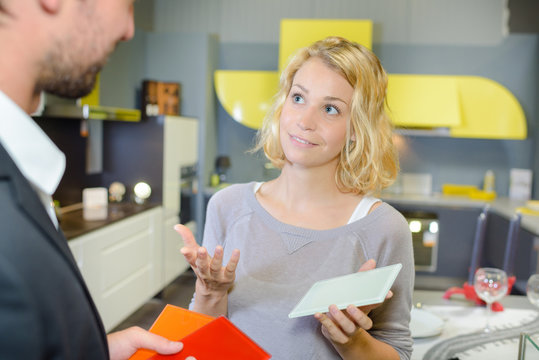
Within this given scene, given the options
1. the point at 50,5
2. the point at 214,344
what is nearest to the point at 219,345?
the point at 214,344

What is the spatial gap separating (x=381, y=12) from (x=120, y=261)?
3358mm

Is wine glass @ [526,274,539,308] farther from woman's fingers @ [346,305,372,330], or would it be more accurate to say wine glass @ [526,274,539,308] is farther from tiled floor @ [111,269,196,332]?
tiled floor @ [111,269,196,332]

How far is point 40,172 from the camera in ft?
1.81

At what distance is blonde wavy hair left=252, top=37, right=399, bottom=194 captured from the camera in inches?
47.9

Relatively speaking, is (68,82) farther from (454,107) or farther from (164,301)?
(454,107)

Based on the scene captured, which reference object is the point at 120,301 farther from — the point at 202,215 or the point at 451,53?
the point at 451,53

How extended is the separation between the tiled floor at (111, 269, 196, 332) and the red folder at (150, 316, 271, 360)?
8.99ft

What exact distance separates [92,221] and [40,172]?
273 centimetres

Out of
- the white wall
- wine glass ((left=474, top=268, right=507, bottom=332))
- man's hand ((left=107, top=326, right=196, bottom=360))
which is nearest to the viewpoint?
man's hand ((left=107, top=326, right=196, bottom=360))

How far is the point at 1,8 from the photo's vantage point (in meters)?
0.51

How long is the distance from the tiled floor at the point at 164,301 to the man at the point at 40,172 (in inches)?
120

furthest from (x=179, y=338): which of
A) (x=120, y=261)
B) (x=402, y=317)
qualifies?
(x=120, y=261)

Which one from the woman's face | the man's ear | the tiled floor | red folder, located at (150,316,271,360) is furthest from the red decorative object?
the tiled floor

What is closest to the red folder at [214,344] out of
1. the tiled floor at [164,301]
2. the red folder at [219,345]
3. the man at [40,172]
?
the red folder at [219,345]
